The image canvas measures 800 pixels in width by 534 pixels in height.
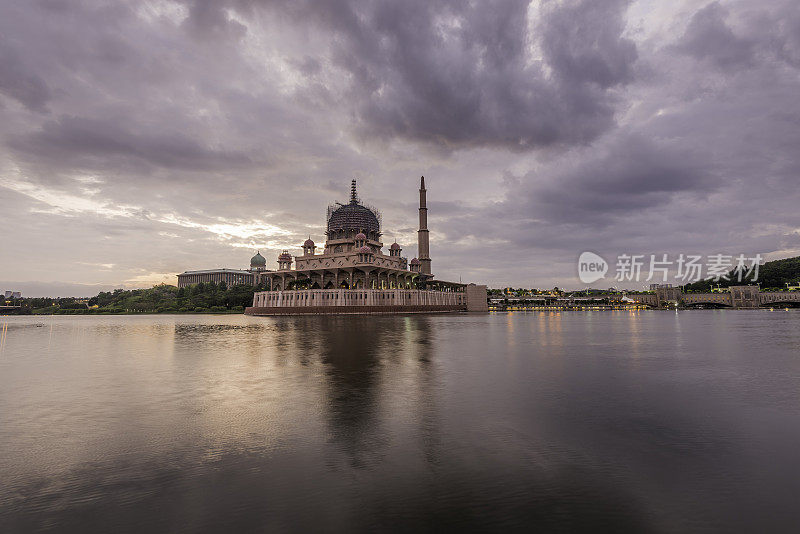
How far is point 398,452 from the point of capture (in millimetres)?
9281

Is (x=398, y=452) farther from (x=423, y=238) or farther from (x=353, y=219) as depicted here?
(x=423, y=238)

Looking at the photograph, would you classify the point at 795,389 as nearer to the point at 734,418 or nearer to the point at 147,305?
the point at 734,418

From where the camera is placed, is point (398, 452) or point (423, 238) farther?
point (423, 238)

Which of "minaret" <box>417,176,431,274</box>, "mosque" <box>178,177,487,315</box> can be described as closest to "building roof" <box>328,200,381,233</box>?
"mosque" <box>178,177,487,315</box>

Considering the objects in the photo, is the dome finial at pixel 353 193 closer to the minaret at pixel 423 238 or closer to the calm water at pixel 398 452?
the minaret at pixel 423 238

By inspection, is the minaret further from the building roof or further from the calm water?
the calm water

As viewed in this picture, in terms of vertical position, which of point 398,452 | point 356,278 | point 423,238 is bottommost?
point 398,452

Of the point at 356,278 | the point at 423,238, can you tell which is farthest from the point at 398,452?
the point at 423,238

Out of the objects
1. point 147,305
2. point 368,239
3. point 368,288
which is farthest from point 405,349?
point 147,305

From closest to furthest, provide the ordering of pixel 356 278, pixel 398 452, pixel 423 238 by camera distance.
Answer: pixel 398 452
pixel 356 278
pixel 423 238

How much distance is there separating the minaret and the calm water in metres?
154

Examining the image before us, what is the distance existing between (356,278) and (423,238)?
47188 millimetres

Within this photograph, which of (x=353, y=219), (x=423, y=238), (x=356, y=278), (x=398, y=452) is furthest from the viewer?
(x=423, y=238)

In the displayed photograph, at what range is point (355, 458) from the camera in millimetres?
8891
